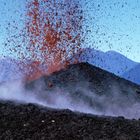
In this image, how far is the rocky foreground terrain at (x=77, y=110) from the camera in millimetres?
17359

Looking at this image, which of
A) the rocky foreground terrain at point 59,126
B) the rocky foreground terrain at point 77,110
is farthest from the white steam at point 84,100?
the rocky foreground terrain at point 59,126

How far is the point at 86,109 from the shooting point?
28.4 metres

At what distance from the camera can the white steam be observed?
28938mm

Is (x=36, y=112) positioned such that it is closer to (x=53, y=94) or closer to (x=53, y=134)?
(x=53, y=134)

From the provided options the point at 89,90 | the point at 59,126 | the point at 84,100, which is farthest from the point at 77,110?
the point at 59,126

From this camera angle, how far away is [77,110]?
89.2 feet

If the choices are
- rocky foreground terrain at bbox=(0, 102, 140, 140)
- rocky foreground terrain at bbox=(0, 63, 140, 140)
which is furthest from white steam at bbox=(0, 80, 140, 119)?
rocky foreground terrain at bbox=(0, 102, 140, 140)

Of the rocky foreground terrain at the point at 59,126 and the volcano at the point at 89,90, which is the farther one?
the volcano at the point at 89,90

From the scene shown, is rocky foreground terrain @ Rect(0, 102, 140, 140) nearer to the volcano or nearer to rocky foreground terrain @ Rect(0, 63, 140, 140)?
rocky foreground terrain @ Rect(0, 63, 140, 140)

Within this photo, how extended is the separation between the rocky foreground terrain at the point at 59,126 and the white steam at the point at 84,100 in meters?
8.13

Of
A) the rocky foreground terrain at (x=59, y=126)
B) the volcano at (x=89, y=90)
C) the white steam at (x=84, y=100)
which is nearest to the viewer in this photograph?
the rocky foreground terrain at (x=59, y=126)

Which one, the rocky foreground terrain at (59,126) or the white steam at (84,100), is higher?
the white steam at (84,100)

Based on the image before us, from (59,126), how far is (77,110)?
930 cm

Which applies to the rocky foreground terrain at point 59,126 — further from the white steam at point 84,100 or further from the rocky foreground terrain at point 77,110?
the white steam at point 84,100
